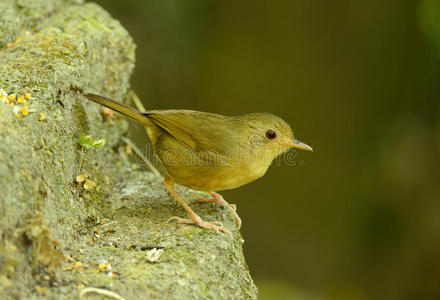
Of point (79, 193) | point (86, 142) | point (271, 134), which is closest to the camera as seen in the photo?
point (79, 193)

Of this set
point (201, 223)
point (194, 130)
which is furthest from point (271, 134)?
point (201, 223)

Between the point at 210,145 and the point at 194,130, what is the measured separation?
198mm

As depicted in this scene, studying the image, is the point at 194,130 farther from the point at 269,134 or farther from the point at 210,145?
the point at 269,134

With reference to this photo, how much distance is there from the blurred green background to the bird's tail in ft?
14.5

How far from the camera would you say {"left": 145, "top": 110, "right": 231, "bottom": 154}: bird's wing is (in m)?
4.43

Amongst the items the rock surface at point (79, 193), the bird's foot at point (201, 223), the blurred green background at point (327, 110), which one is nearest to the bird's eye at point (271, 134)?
the rock surface at point (79, 193)

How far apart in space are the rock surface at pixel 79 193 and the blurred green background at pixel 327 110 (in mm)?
3830

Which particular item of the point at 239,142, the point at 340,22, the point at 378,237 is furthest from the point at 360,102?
the point at 239,142

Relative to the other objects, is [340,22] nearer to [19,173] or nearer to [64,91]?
[64,91]

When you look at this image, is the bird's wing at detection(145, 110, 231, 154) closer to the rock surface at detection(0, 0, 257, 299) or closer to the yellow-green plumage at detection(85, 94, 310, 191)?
the yellow-green plumage at detection(85, 94, 310, 191)

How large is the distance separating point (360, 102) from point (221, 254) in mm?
5653

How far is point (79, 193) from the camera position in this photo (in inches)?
150

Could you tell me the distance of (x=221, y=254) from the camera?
3.65 meters

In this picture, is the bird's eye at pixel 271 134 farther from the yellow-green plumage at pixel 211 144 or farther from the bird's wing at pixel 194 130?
the bird's wing at pixel 194 130
